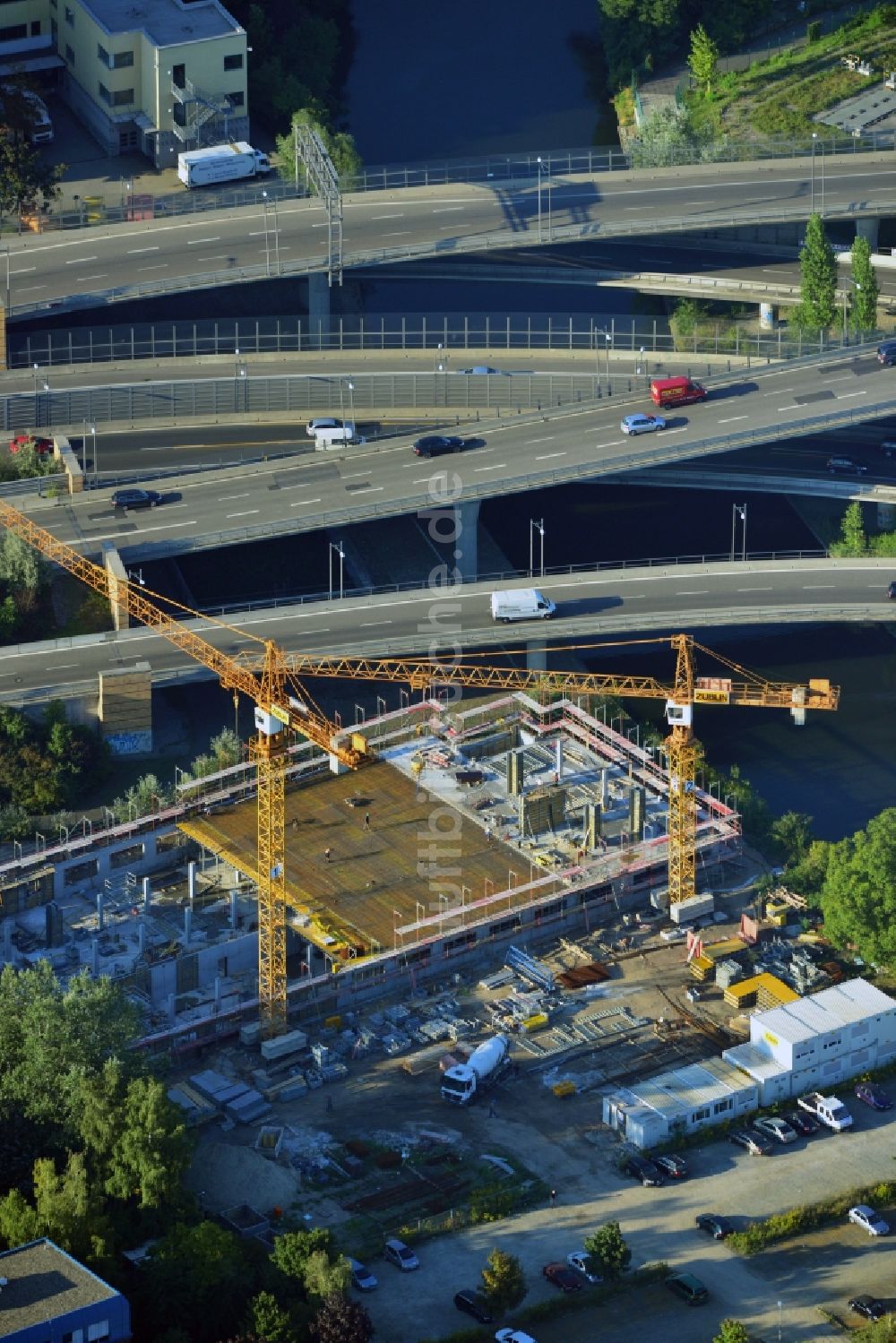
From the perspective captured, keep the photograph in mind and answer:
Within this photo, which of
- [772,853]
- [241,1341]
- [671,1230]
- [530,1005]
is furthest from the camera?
[772,853]

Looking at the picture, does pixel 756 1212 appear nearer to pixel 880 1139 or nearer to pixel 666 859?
pixel 880 1139

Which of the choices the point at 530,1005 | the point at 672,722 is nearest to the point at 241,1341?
the point at 530,1005

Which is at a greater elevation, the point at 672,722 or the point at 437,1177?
the point at 672,722

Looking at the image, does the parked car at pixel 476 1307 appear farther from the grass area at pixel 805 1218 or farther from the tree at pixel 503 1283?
the grass area at pixel 805 1218

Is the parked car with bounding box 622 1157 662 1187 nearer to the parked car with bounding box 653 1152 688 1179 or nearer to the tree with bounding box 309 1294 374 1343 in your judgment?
the parked car with bounding box 653 1152 688 1179

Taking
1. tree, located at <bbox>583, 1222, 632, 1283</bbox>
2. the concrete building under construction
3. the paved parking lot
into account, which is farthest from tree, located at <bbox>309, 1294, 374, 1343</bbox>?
the concrete building under construction

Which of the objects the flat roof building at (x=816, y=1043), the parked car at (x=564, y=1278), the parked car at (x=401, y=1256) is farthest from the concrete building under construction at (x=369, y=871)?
the parked car at (x=564, y=1278)
